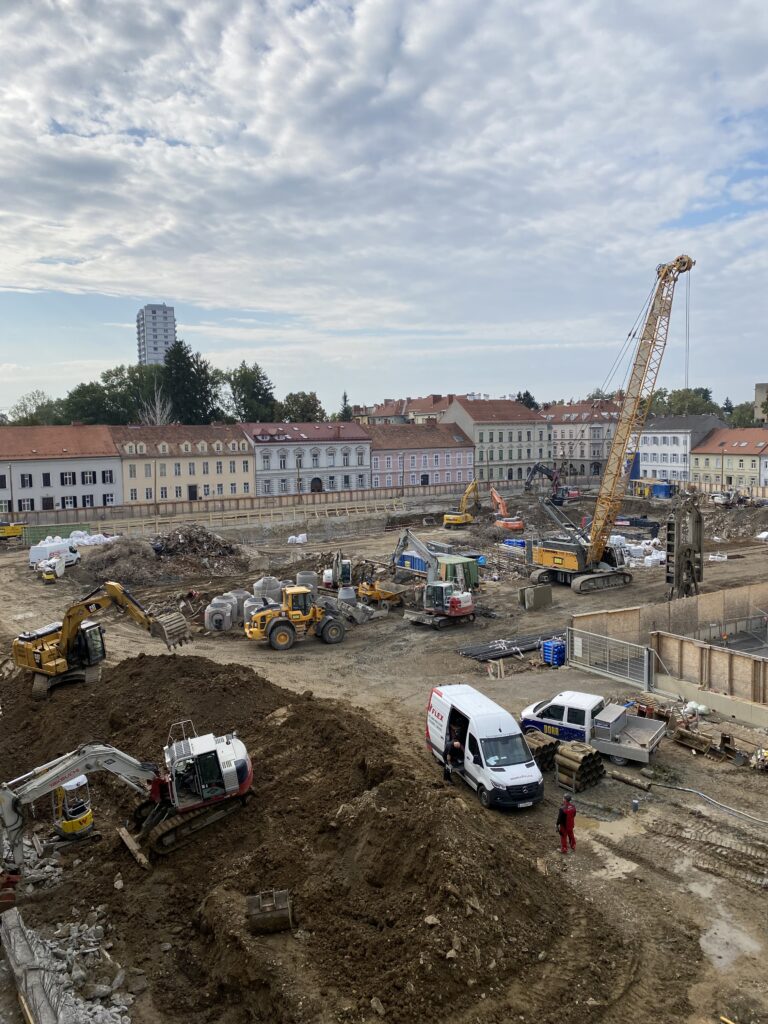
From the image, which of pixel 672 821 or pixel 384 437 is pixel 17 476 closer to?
pixel 384 437

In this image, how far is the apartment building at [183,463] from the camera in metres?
62.8

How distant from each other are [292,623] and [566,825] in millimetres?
16358

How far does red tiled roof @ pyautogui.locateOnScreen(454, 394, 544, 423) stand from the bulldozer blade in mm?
73832

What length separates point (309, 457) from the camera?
72125 millimetres

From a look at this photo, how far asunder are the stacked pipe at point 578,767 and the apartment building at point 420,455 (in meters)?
61.1

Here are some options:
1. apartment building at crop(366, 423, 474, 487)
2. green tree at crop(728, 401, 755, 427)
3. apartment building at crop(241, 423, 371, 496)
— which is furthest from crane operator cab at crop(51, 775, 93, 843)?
green tree at crop(728, 401, 755, 427)

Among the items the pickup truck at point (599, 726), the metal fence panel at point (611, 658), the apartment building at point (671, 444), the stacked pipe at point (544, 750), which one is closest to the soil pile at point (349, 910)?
the stacked pipe at point (544, 750)

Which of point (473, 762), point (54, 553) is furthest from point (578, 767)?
point (54, 553)

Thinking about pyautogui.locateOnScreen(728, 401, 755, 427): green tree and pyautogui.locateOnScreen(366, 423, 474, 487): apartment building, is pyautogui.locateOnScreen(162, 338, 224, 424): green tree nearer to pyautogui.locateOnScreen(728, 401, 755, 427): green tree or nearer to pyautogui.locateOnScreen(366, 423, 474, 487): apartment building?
pyautogui.locateOnScreen(366, 423, 474, 487): apartment building

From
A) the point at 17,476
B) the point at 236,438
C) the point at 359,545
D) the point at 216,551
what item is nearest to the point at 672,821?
the point at 216,551

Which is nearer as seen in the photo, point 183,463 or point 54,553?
point 54,553

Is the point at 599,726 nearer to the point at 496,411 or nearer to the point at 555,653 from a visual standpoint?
the point at 555,653

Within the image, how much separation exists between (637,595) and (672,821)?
23.2 meters

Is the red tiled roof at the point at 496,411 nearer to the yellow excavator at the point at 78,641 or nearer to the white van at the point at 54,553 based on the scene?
the white van at the point at 54,553
